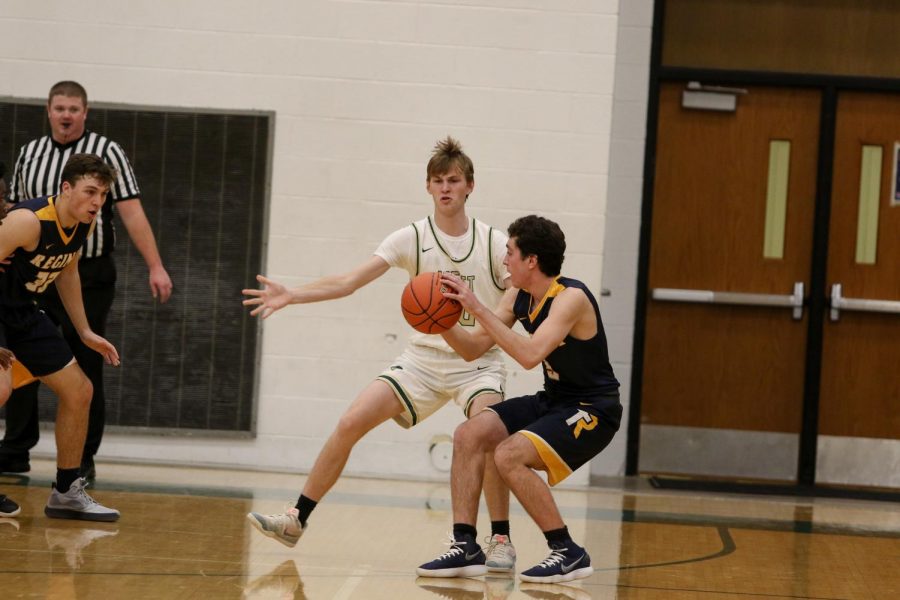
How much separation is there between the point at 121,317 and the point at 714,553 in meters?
3.54

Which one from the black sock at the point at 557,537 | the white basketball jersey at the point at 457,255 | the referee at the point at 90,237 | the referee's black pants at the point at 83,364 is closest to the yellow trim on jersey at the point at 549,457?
the black sock at the point at 557,537

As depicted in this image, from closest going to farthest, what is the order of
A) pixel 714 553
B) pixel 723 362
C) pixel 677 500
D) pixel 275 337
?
pixel 714 553 → pixel 677 500 → pixel 275 337 → pixel 723 362

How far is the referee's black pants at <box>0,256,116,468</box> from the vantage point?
225 inches

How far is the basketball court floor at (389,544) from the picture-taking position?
3939 millimetres

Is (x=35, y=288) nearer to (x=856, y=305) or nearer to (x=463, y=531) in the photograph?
(x=463, y=531)

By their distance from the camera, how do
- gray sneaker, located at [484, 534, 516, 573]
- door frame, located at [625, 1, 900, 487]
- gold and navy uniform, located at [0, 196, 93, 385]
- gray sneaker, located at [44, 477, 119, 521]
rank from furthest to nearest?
1. door frame, located at [625, 1, 900, 487]
2. gray sneaker, located at [44, 477, 119, 521]
3. gold and navy uniform, located at [0, 196, 93, 385]
4. gray sneaker, located at [484, 534, 516, 573]

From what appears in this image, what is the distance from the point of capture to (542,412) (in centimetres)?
436

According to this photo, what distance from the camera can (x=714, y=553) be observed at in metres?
4.87

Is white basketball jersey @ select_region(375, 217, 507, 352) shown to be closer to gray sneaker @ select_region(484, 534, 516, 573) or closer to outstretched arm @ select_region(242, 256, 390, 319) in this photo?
outstretched arm @ select_region(242, 256, 390, 319)

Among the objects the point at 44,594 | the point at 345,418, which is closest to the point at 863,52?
the point at 345,418

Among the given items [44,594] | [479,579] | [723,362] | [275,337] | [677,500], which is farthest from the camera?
[723,362]

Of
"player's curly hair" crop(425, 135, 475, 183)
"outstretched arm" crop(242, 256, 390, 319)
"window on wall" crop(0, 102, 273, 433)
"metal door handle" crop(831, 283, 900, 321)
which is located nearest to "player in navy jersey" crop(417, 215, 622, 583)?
"player's curly hair" crop(425, 135, 475, 183)

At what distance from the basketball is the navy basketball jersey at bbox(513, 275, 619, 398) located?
1.05 ft

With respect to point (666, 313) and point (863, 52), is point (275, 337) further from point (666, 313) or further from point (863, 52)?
point (863, 52)
